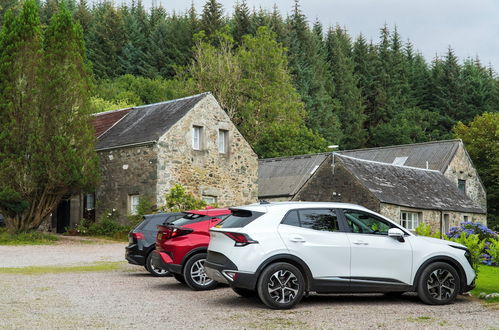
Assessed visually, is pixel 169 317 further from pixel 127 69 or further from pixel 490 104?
pixel 490 104

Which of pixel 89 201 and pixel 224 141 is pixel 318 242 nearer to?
pixel 224 141

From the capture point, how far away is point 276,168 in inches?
1896

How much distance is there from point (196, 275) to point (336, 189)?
2062 cm

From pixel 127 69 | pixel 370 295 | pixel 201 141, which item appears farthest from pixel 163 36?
pixel 370 295

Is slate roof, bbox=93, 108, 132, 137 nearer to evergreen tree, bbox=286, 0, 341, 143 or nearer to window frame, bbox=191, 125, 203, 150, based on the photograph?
window frame, bbox=191, 125, 203, 150

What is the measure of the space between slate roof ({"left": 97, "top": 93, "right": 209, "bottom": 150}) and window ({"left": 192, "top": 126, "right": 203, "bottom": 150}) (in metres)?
1.03

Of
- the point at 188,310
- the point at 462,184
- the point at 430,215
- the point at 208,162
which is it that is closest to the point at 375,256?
the point at 188,310

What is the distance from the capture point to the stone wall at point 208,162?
29.7 meters

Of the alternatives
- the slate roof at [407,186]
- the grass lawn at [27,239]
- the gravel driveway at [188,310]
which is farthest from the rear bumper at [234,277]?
the slate roof at [407,186]

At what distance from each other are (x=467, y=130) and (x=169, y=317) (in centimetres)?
5355

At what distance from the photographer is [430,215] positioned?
3328cm

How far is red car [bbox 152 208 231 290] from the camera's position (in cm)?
1290

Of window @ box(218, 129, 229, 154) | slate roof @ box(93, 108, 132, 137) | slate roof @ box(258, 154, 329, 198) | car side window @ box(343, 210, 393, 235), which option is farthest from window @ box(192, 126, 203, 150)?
car side window @ box(343, 210, 393, 235)

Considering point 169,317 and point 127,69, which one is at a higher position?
point 127,69
